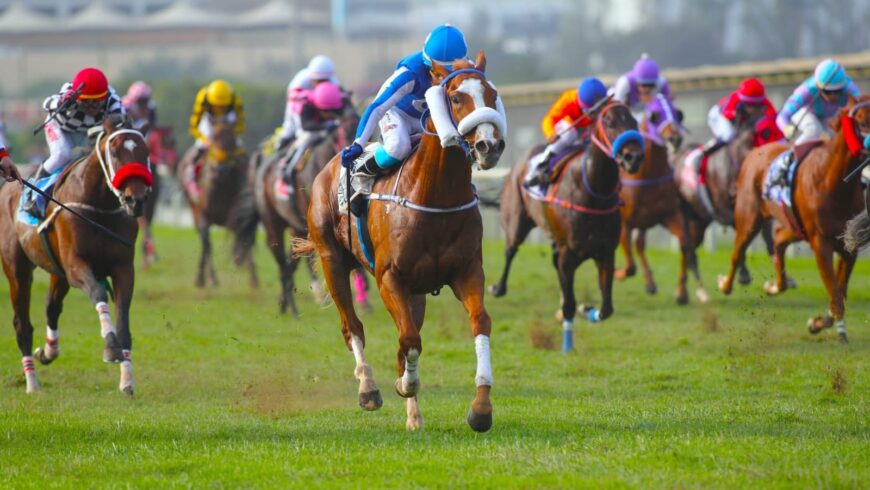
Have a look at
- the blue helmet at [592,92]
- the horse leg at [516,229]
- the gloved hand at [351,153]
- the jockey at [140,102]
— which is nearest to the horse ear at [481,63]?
the gloved hand at [351,153]

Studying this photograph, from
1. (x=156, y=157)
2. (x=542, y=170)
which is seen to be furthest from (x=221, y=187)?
(x=542, y=170)

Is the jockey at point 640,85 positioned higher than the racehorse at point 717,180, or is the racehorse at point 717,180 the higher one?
the jockey at point 640,85

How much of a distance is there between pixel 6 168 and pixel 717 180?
27.5 ft

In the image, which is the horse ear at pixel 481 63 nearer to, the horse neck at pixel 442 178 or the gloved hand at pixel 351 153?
the horse neck at pixel 442 178

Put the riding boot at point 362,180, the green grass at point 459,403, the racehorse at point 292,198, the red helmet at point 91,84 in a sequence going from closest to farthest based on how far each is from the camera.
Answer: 1. the green grass at point 459,403
2. the riding boot at point 362,180
3. the red helmet at point 91,84
4. the racehorse at point 292,198

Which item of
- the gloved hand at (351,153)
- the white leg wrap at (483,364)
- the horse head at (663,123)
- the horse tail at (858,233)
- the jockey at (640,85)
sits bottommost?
the white leg wrap at (483,364)

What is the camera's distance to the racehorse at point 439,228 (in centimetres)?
694

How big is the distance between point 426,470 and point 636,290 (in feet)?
33.4

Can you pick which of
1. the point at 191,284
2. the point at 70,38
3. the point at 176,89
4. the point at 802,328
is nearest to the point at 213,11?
the point at 70,38

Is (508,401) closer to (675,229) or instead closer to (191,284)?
(675,229)

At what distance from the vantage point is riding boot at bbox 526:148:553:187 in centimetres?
1228

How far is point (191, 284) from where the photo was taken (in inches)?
703

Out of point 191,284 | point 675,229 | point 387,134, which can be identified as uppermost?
point 387,134

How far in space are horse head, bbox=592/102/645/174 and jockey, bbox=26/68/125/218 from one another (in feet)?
12.7
